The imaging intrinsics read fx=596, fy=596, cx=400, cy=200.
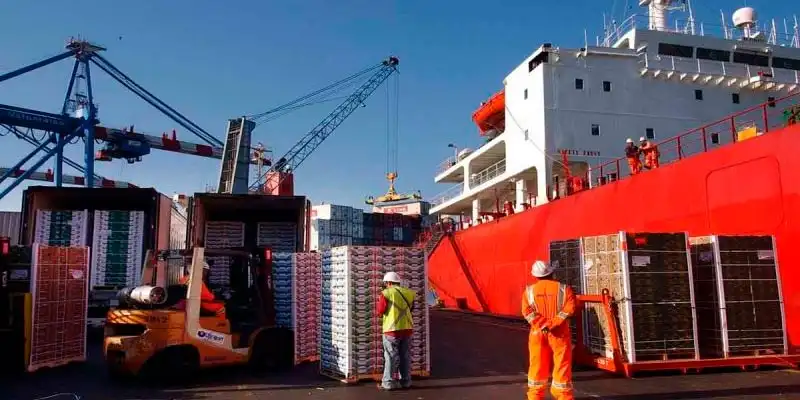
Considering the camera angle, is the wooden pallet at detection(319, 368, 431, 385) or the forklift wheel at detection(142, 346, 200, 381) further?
the wooden pallet at detection(319, 368, 431, 385)

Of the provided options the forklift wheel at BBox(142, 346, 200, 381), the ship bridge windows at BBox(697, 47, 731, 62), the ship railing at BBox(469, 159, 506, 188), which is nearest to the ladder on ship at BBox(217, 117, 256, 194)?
the ship railing at BBox(469, 159, 506, 188)

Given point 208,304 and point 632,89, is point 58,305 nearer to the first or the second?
point 208,304

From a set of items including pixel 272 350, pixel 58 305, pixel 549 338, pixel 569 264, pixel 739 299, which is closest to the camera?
pixel 549 338

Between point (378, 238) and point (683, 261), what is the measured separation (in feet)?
116

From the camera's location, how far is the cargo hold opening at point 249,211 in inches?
522

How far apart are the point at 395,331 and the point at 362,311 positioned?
0.80 metres

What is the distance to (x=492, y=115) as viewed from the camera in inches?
1101

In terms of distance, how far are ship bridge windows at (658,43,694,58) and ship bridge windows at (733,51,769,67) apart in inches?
72.5

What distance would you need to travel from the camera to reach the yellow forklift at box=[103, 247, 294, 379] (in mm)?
8078

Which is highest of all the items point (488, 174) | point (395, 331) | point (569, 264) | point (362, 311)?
point (488, 174)

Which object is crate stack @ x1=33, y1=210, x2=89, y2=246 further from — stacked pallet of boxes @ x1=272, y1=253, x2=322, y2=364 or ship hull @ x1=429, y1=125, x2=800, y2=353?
ship hull @ x1=429, y1=125, x2=800, y2=353

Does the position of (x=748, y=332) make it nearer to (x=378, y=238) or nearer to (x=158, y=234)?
(x=158, y=234)

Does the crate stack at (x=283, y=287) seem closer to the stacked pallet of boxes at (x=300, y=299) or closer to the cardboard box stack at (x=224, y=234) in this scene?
the stacked pallet of boxes at (x=300, y=299)

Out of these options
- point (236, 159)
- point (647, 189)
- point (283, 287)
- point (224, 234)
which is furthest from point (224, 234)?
point (236, 159)
